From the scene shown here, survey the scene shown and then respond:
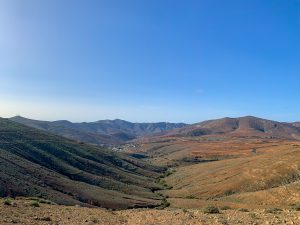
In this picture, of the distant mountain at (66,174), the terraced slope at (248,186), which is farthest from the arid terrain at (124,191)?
the distant mountain at (66,174)

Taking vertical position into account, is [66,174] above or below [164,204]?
above

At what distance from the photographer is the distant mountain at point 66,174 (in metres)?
55.3

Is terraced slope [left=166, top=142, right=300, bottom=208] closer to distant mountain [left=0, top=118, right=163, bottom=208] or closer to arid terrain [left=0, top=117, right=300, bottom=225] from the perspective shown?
arid terrain [left=0, top=117, right=300, bottom=225]

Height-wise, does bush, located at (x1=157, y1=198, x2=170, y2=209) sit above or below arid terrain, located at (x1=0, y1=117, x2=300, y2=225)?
below

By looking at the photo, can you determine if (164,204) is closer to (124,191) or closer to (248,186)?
(124,191)

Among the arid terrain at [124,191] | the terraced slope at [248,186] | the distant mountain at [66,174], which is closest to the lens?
the arid terrain at [124,191]

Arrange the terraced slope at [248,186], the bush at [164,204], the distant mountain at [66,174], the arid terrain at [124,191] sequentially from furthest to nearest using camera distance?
the bush at [164,204]
the distant mountain at [66,174]
the terraced slope at [248,186]
the arid terrain at [124,191]

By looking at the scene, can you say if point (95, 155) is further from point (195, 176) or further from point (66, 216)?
point (66, 216)

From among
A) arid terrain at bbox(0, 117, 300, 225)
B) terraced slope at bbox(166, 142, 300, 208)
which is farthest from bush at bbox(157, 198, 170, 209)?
terraced slope at bbox(166, 142, 300, 208)

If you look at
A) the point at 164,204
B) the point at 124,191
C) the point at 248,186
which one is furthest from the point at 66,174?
the point at 248,186

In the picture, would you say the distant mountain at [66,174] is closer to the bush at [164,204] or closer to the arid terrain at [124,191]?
the arid terrain at [124,191]

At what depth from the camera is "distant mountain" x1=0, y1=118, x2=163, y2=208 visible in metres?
55.3

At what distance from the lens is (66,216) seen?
29.6m

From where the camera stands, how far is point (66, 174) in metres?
80.3
